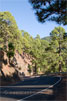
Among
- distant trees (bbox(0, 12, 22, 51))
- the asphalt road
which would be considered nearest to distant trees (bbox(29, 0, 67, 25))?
the asphalt road

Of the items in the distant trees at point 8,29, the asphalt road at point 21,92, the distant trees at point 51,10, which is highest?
the distant trees at point 8,29

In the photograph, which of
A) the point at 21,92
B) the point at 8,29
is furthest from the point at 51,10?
the point at 8,29

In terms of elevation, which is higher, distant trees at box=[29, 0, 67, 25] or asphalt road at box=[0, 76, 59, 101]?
distant trees at box=[29, 0, 67, 25]

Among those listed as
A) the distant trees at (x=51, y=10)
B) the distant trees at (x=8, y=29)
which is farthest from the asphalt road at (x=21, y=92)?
the distant trees at (x=8, y=29)

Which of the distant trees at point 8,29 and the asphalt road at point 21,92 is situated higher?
the distant trees at point 8,29

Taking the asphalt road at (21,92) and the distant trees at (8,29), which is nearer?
the asphalt road at (21,92)

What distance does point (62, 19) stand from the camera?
13023mm

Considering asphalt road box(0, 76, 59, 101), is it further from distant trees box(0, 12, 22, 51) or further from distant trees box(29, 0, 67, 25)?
distant trees box(0, 12, 22, 51)

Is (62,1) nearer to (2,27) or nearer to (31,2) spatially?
(31,2)

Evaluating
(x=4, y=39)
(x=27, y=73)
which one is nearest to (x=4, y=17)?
(x=4, y=39)

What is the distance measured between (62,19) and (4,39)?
32.7 meters

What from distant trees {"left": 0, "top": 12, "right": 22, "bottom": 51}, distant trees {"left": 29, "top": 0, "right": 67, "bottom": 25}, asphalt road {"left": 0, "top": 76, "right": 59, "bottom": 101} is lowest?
asphalt road {"left": 0, "top": 76, "right": 59, "bottom": 101}

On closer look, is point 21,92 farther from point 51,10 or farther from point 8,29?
point 8,29

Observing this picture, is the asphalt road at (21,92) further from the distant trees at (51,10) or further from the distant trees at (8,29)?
the distant trees at (8,29)
